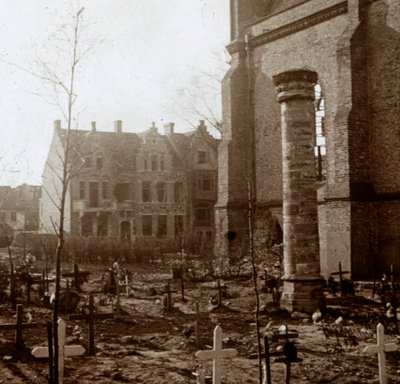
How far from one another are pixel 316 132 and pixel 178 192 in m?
25.1

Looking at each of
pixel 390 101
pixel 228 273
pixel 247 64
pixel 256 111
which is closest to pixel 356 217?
pixel 390 101

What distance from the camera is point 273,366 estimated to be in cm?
869

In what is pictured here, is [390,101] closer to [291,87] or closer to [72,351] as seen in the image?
[291,87]

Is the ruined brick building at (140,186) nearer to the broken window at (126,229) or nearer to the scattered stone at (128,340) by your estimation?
the broken window at (126,229)

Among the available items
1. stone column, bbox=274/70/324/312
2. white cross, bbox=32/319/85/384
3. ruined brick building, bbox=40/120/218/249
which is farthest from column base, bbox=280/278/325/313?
ruined brick building, bbox=40/120/218/249

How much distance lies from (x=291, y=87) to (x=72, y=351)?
9103 mm

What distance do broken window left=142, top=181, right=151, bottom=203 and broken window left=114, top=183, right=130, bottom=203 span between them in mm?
1233

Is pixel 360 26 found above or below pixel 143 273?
above

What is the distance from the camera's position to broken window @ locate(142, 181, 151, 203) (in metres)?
46.0

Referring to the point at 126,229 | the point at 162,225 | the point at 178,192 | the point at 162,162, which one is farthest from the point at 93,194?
the point at 178,192

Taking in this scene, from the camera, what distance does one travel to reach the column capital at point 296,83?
46.0 ft

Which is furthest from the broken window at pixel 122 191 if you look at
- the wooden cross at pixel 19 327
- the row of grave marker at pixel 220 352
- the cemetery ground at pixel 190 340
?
the row of grave marker at pixel 220 352

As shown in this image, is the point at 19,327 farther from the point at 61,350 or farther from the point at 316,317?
the point at 316,317

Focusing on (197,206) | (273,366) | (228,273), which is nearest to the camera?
(273,366)
